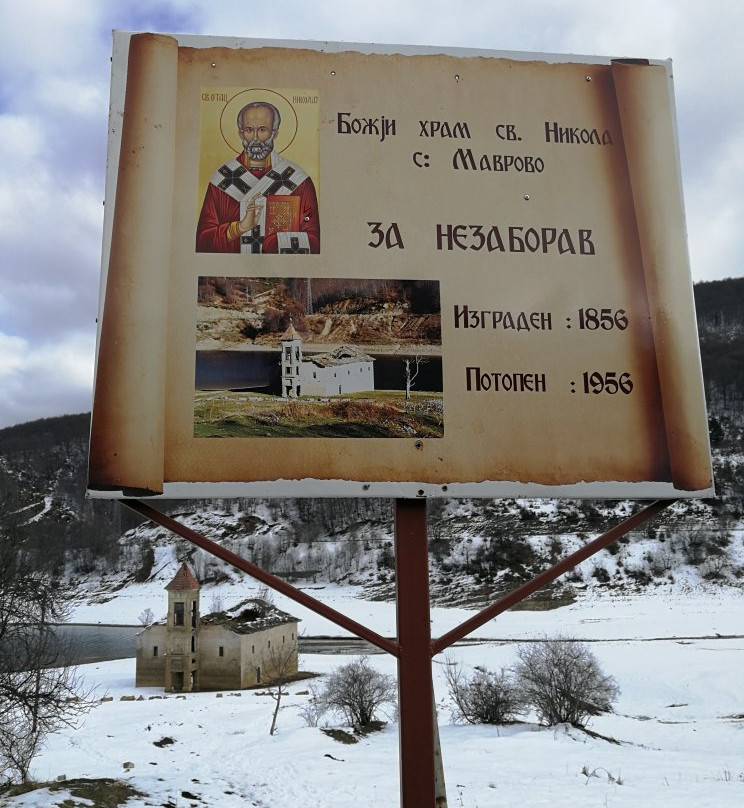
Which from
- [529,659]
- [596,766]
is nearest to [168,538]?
[529,659]

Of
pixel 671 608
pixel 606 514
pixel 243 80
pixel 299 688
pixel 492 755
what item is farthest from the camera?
pixel 606 514

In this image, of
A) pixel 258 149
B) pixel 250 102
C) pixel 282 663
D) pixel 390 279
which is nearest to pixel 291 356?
pixel 390 279

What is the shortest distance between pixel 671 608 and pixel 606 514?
32.6 m

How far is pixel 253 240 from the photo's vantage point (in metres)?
4.45

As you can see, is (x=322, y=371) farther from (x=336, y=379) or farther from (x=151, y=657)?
(x=151, y=657)

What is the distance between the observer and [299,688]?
109 feet

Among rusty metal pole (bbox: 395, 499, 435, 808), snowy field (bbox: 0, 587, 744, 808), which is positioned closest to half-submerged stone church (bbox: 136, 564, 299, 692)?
snowy field (bbox: 0, 587, 744, 808)

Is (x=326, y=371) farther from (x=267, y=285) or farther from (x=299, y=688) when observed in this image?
(x=299, y=688)

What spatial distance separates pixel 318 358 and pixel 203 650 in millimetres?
38680

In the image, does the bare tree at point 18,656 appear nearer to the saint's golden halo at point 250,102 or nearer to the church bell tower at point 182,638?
the saint's golden halo at point 250,102

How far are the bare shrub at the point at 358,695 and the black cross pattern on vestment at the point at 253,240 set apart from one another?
73.7ft

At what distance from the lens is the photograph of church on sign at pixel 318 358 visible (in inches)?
168

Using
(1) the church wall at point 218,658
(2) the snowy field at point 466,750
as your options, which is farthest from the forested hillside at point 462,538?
(2) the snowy field at point 466,750

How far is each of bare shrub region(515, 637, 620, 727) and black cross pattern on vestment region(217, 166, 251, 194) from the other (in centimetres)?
2218
